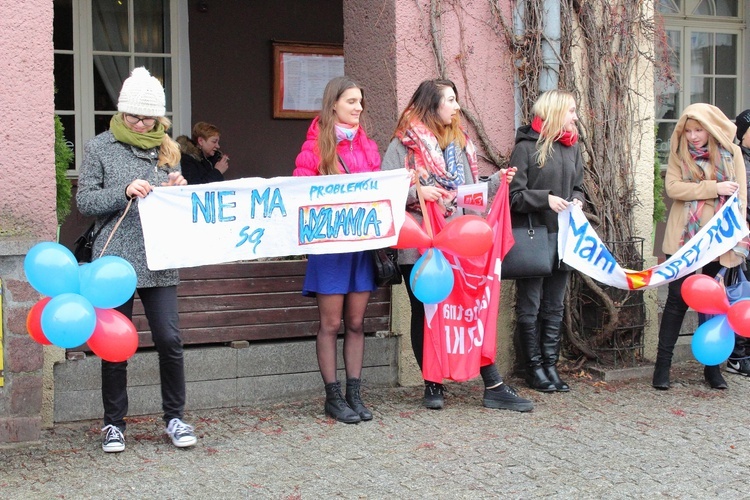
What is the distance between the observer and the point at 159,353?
16.7 ft

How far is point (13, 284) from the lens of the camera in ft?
16.9

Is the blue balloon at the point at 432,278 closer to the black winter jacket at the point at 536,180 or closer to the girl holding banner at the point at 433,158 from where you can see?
the girl holding banner at the point at 433,158

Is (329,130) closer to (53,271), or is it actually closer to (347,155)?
(347,155)

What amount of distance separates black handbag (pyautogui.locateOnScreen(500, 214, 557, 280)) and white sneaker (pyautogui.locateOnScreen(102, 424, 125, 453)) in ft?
7.85

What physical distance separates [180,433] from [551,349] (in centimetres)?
251

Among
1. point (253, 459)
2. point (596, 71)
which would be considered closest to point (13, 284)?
point (253, 459)

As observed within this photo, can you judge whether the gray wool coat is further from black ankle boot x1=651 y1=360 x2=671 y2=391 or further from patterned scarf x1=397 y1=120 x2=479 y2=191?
black ankle boot x1=651 y1=360 x2=671 y2=391

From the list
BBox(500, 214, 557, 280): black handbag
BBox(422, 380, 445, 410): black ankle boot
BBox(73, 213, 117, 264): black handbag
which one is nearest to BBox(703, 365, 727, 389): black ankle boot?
BBox(500, 214, 557, 280): black handbag

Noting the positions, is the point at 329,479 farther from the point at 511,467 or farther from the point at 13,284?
the point at 13,284

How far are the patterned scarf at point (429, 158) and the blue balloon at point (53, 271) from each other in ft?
6.65

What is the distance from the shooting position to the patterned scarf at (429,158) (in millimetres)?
5723

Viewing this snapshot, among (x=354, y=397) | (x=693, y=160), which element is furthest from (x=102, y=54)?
(x=693, y=160)

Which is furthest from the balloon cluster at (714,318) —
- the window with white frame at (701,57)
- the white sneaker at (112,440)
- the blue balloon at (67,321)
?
the window with white frame at (701,57)

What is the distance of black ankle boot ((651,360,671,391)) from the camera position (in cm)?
645
